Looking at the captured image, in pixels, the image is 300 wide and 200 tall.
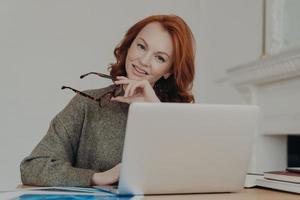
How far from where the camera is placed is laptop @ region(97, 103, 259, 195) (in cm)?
83

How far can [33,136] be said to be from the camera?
2930mm

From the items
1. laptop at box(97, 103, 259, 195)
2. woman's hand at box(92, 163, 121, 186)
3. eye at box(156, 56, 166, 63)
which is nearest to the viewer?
laptop at box(97, 103, 259, 195)

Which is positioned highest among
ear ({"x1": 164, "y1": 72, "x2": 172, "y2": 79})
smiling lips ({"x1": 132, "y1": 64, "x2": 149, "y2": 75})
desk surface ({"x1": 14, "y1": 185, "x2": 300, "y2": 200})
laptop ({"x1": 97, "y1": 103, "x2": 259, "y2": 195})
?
ear ({"x1": 164, "y1": 72, "x2": 172, "y2": 79})

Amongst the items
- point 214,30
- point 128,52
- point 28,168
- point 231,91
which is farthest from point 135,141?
point 214,30

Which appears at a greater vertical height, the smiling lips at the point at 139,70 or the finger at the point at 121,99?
the smiling lips at the point at 139,70

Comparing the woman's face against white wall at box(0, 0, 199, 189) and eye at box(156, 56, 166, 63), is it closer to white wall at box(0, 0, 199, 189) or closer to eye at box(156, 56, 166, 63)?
eye at box(156, 56, 166, 63)

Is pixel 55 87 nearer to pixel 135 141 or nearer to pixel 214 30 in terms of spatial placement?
pixel 214 30

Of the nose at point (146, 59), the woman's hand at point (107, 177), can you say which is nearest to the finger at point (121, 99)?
the nose at point (146, 59)

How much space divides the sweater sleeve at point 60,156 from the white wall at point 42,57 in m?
1.61

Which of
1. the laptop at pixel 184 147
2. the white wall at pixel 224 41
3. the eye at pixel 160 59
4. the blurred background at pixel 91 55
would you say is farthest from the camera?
the white wall at pixel 224 41

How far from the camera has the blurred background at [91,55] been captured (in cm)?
258

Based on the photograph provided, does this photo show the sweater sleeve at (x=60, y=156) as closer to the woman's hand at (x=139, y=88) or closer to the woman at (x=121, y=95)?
the woman at (x=121, y=95)

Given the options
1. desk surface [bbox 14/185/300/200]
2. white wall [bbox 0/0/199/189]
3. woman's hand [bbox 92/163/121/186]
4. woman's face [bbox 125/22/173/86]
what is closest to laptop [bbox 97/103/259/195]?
desk surface [bbox 14/185/300/200]

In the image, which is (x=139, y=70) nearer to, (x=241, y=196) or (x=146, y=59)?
(x=146, y=59)
